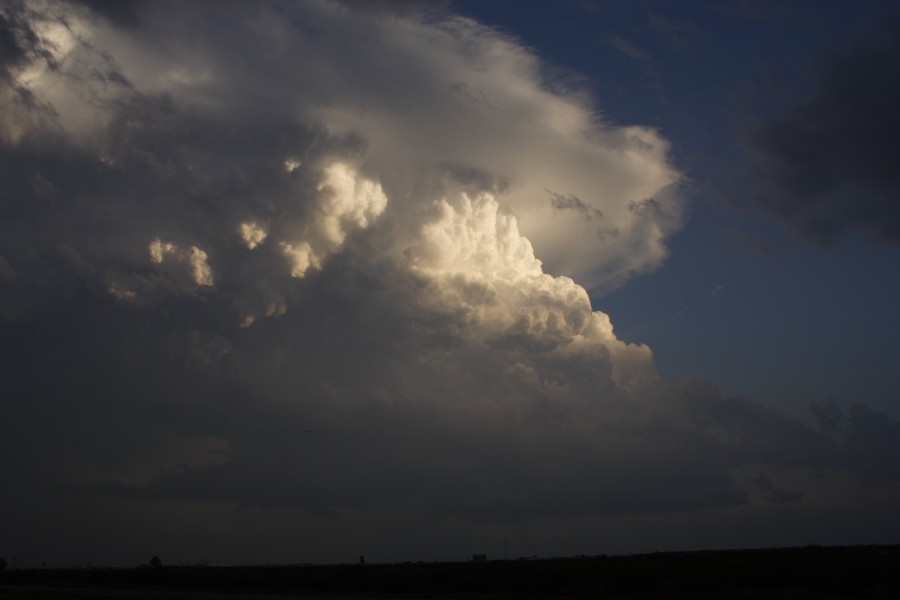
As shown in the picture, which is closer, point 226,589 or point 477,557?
point 226,589

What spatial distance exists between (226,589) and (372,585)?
1346 centimetres

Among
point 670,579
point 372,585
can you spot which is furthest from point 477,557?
point 670,579

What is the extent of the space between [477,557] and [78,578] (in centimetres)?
5478

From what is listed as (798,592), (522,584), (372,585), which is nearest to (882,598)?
(798,592)

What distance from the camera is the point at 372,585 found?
232 feet

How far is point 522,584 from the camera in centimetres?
6406

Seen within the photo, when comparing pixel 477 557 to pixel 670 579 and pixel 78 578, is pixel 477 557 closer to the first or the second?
pixel 78 578

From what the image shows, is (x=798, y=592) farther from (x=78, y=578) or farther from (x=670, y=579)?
(x=78, y=578)

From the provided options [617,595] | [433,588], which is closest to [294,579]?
[433,588]

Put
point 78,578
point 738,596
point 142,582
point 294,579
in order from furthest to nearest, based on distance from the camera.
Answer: point 78,578
point 142,582
point 294,579
point 738,596

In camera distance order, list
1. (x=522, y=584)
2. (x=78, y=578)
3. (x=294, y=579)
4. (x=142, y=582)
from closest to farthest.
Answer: (x=522, y=584) < (x=294, y=579) < (x=142, y=582) < (x=78, y=578)

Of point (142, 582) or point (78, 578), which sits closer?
point (142, 582)

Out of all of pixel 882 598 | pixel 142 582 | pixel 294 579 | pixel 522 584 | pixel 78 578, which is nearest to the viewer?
pixel 882 598

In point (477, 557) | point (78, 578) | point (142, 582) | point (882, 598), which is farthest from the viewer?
point (477, 557)
